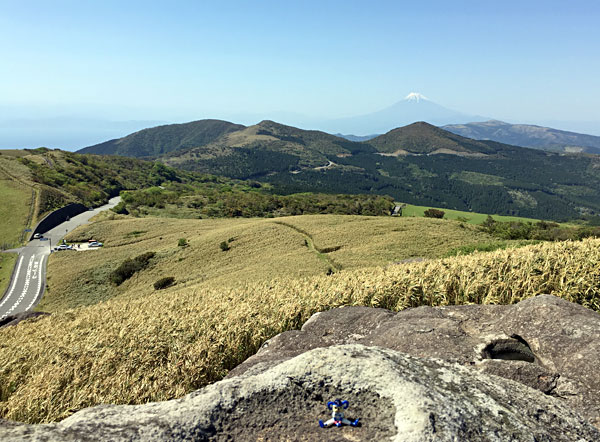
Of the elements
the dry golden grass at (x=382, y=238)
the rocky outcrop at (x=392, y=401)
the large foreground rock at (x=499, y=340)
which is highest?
the rocky outcrop at (x=392, y=401)

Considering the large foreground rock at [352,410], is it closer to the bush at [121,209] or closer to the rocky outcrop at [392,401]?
the rocky outcrop at [392,401]

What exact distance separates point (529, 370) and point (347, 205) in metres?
128

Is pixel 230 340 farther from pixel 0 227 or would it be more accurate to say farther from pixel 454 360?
pixel 0 227

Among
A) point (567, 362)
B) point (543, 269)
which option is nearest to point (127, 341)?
point (567, 362)

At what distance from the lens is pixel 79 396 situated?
6.20 m

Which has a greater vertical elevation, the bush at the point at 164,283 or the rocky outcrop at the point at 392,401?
the rocky outcrop at the point at 392,401

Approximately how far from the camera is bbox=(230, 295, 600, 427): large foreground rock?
19.0 ft

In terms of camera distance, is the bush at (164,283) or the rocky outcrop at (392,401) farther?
the bush at (164,283)

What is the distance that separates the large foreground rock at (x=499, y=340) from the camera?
19.0ft

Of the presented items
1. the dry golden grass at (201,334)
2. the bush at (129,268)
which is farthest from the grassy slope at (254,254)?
the dry golden grass at (201,334)

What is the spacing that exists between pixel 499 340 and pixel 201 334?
6839 mm

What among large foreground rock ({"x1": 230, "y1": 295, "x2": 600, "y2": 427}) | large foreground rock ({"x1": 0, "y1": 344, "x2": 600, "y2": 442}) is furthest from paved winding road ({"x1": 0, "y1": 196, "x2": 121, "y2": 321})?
large foreground rock ({"x1": 0, "y1": 344, "x2": 600, "y2": 442})

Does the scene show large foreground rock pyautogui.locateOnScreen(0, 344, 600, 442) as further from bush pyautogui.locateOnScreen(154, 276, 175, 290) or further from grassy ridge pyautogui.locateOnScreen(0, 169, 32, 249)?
grassy ridge pyautogui.locateOnScreen(0, 169, 32, 249)

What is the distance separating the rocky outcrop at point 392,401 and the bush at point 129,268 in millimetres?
54097
